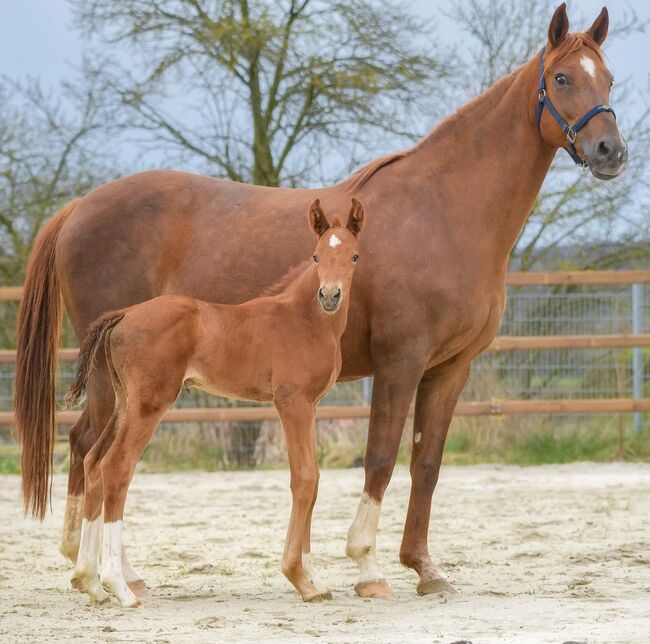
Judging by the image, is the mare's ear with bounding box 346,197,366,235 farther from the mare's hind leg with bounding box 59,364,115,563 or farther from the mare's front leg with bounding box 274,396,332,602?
the mare's hind leg with bounding box 59,364,115,563

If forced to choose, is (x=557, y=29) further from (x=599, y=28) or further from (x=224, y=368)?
(x=224, y=368)

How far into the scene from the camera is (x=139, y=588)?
4.62 meters

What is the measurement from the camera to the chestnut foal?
13.8 ft

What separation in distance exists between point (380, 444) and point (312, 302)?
70 centimetres

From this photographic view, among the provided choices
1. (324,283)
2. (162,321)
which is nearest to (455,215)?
(324,283)

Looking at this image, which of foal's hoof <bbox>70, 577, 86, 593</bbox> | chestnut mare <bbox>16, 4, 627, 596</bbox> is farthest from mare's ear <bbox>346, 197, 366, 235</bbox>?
foal's hoof <bbox>70, 577, 86, 593</bbox>

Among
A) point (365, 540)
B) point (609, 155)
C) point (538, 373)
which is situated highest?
point (609, 155)

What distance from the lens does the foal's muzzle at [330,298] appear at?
13.1ft

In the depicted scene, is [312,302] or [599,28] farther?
[599,28]

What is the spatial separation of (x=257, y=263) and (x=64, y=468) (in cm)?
592

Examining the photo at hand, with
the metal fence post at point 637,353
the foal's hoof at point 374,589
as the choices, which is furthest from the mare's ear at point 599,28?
the metal fence post at point 637,353

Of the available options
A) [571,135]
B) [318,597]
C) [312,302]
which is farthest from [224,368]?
[571,135]

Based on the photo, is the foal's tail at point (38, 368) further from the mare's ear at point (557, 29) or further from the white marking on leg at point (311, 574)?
the mare's ear at point (557, 29)

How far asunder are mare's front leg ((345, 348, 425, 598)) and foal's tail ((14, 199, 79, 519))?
4.94 feet
